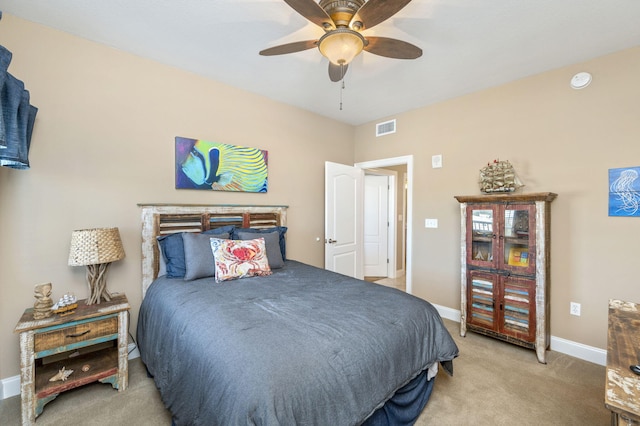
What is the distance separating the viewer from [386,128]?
4152mm

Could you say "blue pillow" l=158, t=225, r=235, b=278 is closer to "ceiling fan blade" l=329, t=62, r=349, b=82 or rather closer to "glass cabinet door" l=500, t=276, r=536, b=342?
"ceiling fan blade" l=329, t=62, r=349, b=82

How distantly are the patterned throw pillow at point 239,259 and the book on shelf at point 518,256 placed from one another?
7.79 feet

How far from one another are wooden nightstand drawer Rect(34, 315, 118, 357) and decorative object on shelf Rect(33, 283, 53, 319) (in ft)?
0.41

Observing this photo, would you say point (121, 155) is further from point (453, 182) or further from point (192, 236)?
point (453, 182)

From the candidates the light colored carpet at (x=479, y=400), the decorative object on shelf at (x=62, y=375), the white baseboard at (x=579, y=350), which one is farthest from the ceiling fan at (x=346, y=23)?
the white baseboard at (x=579, y=350)

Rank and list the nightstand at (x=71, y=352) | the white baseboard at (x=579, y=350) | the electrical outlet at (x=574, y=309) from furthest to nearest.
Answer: the electrical outlet at (x=574, y=309)
the white baseboard at (x=579, y=350)
the nightstand at (x=71, y=352)

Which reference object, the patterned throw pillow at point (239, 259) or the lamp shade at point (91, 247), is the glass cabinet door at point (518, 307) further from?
the lamp shade at point (91, 247)

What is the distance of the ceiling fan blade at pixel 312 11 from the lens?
4.88ft

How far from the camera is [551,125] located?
2.78 meters

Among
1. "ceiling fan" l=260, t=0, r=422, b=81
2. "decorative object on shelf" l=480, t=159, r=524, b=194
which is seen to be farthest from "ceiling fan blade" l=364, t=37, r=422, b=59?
"decorative object on shelf" l=480, t=159, r=524, b=194

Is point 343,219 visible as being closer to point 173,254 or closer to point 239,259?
point 239,259

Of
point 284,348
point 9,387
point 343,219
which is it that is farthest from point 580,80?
point 9,387

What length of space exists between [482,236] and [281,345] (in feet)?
8.41

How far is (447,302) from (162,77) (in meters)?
4.05
